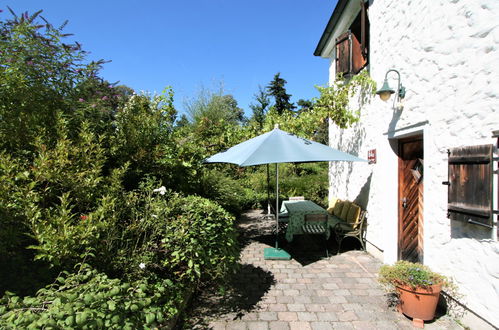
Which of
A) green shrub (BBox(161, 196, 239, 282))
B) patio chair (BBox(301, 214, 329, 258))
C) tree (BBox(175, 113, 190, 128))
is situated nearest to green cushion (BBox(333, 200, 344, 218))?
patio chair (BBox(301, 214, 329, 258))

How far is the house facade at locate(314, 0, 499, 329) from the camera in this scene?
2475 mm

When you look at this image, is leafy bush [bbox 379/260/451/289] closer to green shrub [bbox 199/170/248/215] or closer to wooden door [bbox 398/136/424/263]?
wooden door [bbox 398/136/424/263]

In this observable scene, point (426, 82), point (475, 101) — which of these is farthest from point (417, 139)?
point (475, 101)

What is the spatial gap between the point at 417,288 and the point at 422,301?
0.15 m

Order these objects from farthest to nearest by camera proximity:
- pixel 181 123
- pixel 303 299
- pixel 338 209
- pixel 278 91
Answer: pixel 278 91, pixel 181 123, pixel 338 209, pixel 303 299

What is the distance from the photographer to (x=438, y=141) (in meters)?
3.14

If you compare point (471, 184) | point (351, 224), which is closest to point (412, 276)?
point (471, 184)

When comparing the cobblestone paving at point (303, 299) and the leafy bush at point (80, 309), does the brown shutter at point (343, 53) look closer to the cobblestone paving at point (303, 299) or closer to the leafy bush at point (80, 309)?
the cobblestone paving at point (303, 299)

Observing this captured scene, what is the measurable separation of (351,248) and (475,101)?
3.77m

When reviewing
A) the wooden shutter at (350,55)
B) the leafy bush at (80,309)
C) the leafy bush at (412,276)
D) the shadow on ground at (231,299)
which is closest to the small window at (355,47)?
the wooden shutter at (350,55)

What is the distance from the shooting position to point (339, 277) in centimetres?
401

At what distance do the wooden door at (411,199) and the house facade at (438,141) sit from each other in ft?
0.05

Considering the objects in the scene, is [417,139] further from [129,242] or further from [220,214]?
[129,242]

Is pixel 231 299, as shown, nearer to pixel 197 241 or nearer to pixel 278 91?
pixel 197 241
